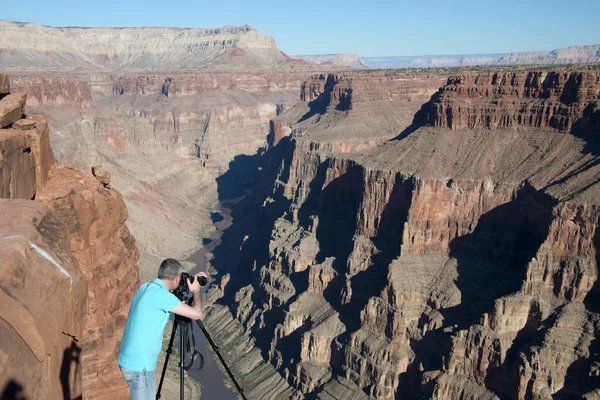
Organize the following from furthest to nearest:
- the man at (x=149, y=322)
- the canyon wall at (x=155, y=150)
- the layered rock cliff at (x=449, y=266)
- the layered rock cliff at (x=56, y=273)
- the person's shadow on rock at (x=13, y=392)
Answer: the canyon wall at (x=155, y=150)
the layered rock cliff at (x=449, y=266)
the man at (x=149, y=322)
the layered rock cliff at (x=56, y=273)
the person's shadow on rock at (x=13, y=392)

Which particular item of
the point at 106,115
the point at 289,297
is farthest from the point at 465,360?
the point at 106,115

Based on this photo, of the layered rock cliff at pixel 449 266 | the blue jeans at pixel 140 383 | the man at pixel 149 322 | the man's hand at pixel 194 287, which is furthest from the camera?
the layered rock cliff at pixel 449 266

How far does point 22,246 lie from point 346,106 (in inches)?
5056

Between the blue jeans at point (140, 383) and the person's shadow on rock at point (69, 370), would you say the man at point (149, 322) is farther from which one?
the person's shadow on rock at point (69, 370)

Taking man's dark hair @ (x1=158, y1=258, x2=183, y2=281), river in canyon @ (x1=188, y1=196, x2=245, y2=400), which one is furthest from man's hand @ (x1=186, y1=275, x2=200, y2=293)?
river in canyon @ (x1=188, y1=196, x2=245, y2=400)

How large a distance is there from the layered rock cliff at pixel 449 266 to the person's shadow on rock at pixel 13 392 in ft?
153

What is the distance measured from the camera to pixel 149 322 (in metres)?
11.7

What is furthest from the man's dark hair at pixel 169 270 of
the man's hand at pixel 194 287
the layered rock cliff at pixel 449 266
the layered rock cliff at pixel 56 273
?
the layered rock cliff at pixel 449 266

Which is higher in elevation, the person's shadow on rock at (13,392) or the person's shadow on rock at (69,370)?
the person's shadow on rock at (13,392)

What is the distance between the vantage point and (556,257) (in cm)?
5322

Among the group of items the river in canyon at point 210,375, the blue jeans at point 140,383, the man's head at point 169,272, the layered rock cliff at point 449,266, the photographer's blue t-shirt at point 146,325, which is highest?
the man's head at point 169,272

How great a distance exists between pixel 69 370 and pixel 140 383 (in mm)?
1647

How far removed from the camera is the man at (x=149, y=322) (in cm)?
1157

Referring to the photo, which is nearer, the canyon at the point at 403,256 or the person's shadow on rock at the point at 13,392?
the person's shadow on rock at the point at 13,392
